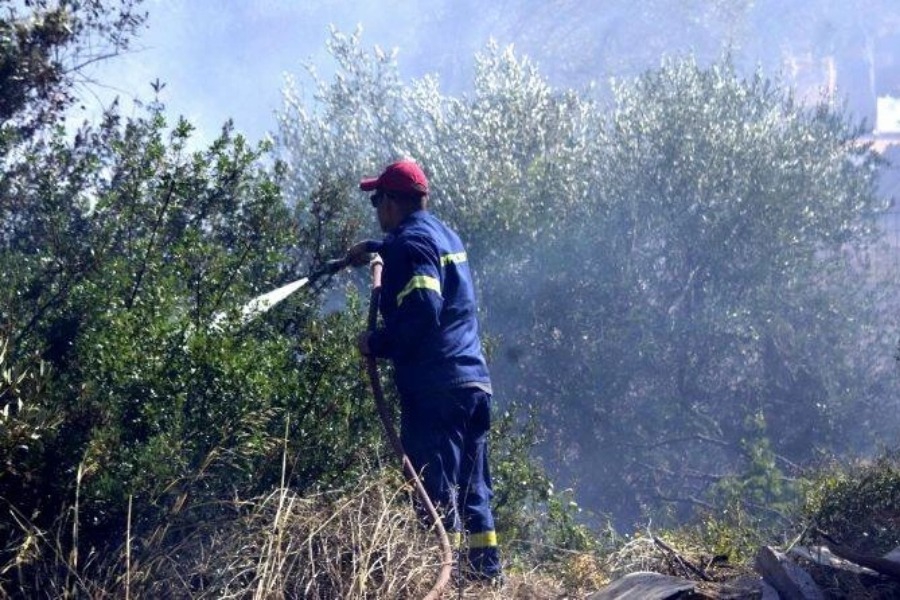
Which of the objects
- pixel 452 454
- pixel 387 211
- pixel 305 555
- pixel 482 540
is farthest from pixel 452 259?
pixel 305 555

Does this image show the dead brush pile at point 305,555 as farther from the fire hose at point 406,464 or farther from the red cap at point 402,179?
the red cap at point 402,179

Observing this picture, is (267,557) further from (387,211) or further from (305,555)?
(387,211)

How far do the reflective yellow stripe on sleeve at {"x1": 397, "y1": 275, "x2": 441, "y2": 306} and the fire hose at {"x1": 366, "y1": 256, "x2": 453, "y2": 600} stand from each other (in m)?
0.30

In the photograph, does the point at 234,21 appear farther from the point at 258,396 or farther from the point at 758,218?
the point at 258,396

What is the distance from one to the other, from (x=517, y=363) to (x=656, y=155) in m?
3.50

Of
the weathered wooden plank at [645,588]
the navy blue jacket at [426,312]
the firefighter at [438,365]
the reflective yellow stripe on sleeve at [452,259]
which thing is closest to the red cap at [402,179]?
the firefighter at [438,365]

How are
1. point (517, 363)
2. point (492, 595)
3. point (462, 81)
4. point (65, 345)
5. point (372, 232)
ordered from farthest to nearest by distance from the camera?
point (462, 81), point (517, 363), point (372, 232), point (65, 345), point (492, 595)

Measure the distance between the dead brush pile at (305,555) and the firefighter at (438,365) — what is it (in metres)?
0.52

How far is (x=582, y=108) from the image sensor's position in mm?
15992

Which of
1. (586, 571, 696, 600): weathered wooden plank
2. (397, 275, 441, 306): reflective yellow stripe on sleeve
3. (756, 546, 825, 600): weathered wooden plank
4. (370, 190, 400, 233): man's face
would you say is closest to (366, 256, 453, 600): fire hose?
(370, 190, 400, 233): man's face

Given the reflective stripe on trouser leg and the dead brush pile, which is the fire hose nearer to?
the dead brush pile

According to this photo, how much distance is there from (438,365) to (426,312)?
11.0 inches

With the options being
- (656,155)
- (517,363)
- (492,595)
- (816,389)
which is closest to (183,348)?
(492,595)

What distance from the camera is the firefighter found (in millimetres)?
4703
